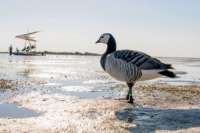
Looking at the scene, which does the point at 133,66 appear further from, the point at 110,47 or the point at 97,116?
the point at 97,116

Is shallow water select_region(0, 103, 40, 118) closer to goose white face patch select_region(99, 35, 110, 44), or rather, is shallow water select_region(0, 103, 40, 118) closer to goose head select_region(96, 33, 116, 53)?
goose head select_region(96, 33, 116, 53)

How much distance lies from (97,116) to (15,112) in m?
2.72

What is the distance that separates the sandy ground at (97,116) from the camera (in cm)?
955

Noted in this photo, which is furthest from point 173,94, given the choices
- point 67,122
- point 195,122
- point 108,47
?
point 67,122

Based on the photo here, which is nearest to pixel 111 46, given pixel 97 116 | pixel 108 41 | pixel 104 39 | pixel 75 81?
pixel 108 41

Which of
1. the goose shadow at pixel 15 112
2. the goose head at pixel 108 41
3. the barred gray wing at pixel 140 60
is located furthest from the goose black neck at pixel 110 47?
the goose shadow at pixel 15 112

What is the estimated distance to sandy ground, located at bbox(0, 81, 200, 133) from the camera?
31.3 feet

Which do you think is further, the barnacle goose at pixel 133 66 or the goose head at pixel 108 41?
the goose head at pixel 108 41

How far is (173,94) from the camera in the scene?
60.2 ft

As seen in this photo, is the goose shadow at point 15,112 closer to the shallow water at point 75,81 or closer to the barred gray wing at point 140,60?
the barred gray wing at point 140,60

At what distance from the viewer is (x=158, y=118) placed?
11211 millimetres

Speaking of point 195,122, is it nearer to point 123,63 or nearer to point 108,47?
point 123,63

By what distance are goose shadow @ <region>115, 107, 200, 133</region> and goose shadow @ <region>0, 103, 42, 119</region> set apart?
270 cm

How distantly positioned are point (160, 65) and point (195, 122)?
3.41m
